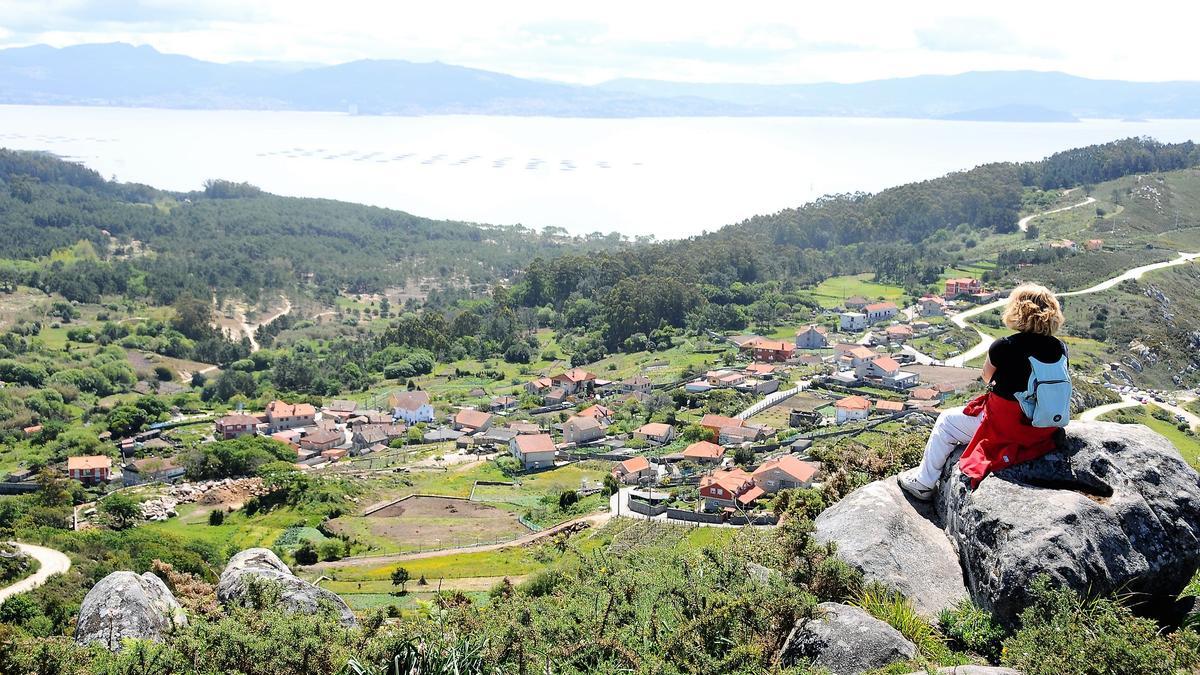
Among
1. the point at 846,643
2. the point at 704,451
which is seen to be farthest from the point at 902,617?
the point at 704,451

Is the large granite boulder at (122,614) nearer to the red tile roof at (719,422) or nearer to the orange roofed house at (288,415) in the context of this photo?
the red tile roof at (719,422)

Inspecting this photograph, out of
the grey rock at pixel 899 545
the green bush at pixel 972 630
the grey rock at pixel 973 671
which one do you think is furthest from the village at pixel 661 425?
the grey rock at pixel 973 671

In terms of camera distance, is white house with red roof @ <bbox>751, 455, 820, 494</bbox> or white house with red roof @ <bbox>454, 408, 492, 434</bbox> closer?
white house with red roof @ <bbox>751, 455, 820, 494</bbox>

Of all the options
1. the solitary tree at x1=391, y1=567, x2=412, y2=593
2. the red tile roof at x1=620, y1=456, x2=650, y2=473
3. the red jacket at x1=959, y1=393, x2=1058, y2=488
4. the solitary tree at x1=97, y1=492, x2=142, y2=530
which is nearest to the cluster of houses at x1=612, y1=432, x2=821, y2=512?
the red tile roof at x1=620, y1=456, x2=650, y2=473

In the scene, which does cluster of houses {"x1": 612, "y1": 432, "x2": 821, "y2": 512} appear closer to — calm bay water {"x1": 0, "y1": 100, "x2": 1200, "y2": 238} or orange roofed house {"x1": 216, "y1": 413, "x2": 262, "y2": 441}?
orange roofed house {"x1": 216, "y1": 413, "x2": 262, "y2": 441}

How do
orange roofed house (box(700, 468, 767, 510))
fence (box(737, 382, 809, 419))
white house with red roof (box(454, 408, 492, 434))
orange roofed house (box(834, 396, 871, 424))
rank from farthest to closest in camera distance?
white house with red roof (box(454, 408, 492, 434)) < fence (box(737, 382, 809, 419)) < orange roofed house (box(834, 396, 871, 424)) < orange roofed house (box(700, 468, 767, 510))

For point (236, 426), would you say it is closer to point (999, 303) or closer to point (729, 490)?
point (729, 490)

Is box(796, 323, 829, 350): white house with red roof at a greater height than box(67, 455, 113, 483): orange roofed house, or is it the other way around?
box(796, 323, 829, 350): white house with red roof
